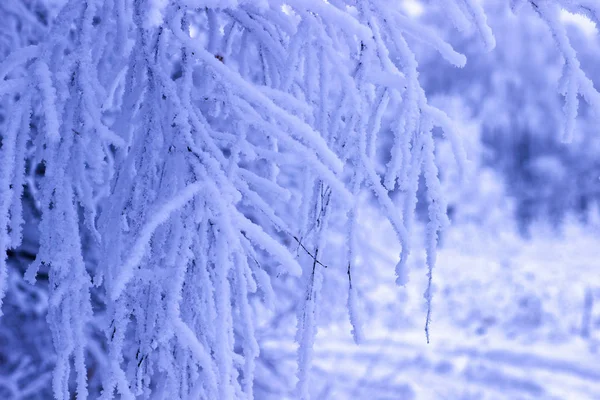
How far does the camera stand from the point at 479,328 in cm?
750

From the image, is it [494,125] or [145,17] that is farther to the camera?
[494,125]

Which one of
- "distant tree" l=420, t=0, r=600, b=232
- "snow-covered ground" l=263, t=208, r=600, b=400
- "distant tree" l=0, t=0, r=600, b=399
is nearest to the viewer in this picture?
"distant tree" l=0, t=0, r=600, b=399

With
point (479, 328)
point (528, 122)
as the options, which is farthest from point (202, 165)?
point (528, 122)

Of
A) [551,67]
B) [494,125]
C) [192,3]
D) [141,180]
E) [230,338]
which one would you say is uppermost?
[551,67]

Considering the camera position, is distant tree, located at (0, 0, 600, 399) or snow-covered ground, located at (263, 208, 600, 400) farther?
snow-covered ground, located at (263, 208, 600, 400)

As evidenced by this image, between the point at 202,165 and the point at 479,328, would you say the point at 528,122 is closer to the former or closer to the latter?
the point at 479,328

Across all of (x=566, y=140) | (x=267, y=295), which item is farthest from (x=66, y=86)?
(x=566, y=140)

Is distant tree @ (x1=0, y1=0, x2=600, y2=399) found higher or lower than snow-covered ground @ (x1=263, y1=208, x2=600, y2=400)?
lower

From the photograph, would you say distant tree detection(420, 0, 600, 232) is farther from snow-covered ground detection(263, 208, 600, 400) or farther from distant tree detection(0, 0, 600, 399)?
distant tree detection(0, 0, 600, 399)

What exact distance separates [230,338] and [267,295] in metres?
0.12

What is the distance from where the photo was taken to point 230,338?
1.20 metres

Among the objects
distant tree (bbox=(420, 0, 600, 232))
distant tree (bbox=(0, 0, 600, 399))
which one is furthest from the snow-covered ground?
distant tree (bbox=(0, 0, 600, 399))

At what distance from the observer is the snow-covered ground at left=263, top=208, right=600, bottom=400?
17.6ft

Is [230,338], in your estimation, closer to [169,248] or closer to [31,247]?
[169,248]
